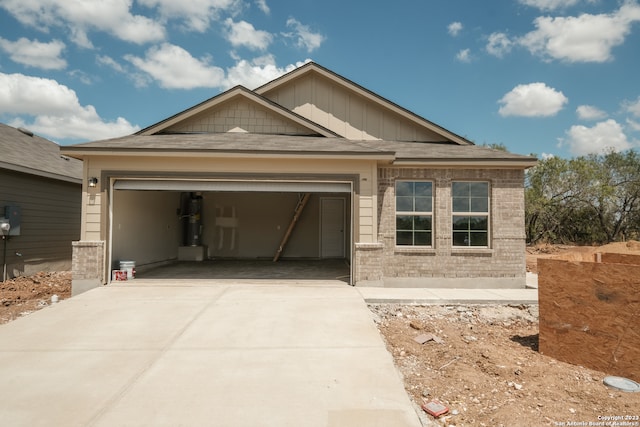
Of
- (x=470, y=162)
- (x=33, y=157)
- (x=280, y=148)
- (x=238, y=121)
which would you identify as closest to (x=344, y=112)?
(x=238, y=121)

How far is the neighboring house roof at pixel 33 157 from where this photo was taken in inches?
401

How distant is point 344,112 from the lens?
472 inches

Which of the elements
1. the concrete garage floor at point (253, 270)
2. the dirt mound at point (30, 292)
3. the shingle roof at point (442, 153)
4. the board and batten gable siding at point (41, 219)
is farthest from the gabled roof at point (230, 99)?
the dirt mound at point (30, 292)

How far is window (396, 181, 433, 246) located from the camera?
903 centimetres

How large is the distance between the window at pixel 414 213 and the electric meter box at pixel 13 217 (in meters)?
10.2

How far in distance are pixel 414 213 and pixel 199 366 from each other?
248 inches

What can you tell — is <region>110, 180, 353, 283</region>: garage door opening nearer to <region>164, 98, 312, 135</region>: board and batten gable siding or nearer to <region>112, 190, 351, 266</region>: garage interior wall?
<region>112, 190, 351, 266</region>: garage interior wall

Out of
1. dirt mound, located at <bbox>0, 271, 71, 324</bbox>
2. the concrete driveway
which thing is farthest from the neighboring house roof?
the concrete driveway

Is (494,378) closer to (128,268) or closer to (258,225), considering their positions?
(128,268)

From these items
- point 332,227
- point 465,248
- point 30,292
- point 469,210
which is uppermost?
point 469,210

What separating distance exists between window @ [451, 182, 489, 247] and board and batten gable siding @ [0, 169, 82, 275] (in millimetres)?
11786

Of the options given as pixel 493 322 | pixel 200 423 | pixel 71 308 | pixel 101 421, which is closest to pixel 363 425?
pixel 200 423

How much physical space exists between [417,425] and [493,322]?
4.39 m

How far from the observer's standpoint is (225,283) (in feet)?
29.2
